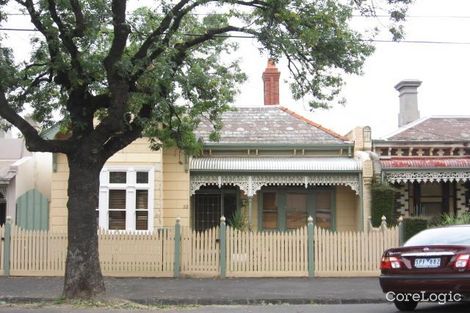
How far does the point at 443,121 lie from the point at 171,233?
11209 mm

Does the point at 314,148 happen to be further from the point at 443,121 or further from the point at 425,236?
the point at 425,236

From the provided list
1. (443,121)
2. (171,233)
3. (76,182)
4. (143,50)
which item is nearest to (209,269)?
(171,233)

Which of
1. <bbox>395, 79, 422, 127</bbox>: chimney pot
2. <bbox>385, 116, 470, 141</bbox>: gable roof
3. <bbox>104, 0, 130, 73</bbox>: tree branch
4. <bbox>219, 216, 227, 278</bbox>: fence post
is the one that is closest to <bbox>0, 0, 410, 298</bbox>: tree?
<bbox>104, 0, 130, 73</bbox>: tree branch

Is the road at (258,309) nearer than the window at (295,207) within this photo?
Yes

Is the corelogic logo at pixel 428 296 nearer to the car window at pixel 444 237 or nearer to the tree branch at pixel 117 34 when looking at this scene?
the car window at pixel 444 237

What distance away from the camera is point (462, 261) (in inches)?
365

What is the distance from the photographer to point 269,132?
21281mm

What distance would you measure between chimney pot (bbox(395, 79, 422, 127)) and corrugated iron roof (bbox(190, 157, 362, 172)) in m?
6.46

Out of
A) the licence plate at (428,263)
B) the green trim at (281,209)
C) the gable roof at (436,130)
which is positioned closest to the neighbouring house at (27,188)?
the green trim at (281,209)

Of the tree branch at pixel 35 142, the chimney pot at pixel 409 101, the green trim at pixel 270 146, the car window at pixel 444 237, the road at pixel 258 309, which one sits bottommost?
the road at pixel 258 309

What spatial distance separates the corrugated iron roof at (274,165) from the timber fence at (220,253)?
3223mm

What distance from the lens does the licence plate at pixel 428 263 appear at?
9.52 meters

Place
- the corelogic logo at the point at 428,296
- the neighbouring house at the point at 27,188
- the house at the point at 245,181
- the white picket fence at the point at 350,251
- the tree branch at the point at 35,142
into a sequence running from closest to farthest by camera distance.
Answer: the corelogic logo at the point at 428,296, the tree branch at the point at 35,142, the white picket fence at the point at 350,251, the house at the point at 245,181, the neighbouring house at the point at 27,188

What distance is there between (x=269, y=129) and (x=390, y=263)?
11741mm
